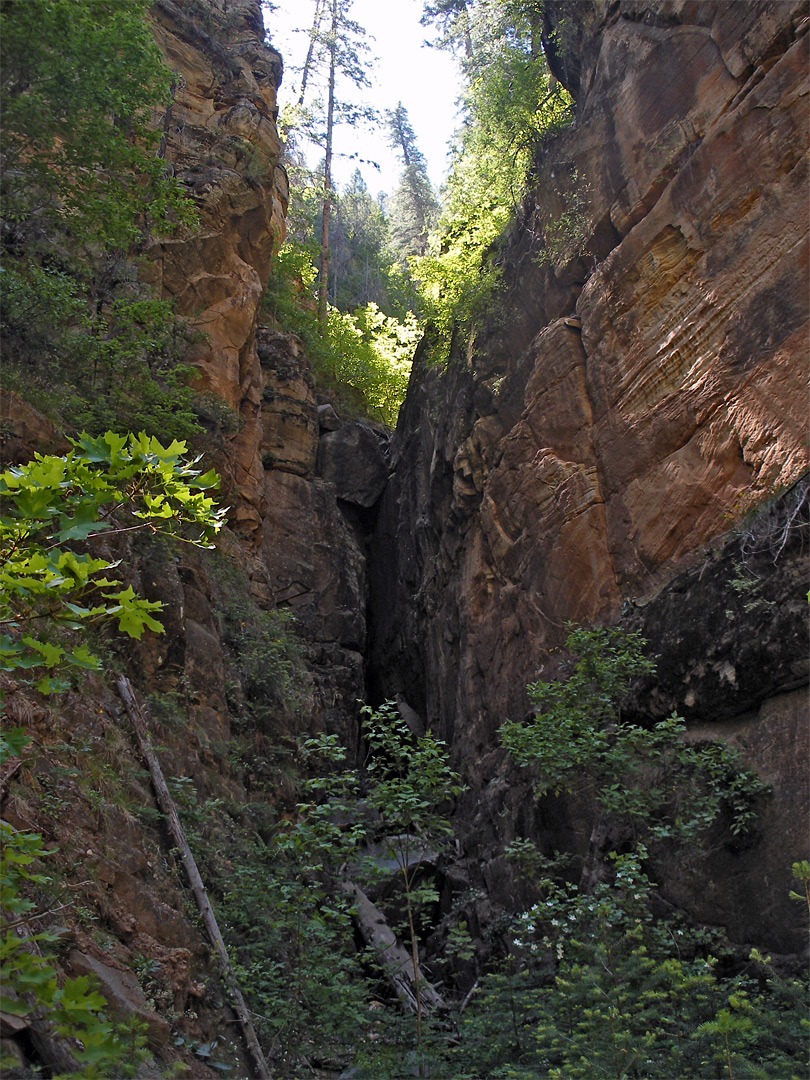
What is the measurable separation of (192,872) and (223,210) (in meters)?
16.0

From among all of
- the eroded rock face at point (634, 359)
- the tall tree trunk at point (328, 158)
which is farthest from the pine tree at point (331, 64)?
the eroded rock face at point (634, 359)

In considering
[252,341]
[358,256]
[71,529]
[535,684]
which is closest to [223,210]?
[252,341]

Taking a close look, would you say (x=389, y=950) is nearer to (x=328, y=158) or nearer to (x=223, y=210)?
(x=223, y=210)

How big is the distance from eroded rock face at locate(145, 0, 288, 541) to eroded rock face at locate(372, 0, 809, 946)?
554 cm

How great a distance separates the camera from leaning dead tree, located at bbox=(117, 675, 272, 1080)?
597 cm

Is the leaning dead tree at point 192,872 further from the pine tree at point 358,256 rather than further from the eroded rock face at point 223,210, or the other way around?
the pine tree at point 358,256

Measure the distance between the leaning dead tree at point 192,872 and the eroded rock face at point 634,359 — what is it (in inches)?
191

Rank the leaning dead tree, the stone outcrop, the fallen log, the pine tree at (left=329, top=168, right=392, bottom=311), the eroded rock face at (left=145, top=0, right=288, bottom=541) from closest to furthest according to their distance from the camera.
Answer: the leaning dead tree → the fallen log → the eroded rock face at (left=145, top=0, right=288, bottom=541) → the stone outcrop → the pine tree at (left=329, top=168, right=392, bottom=311)

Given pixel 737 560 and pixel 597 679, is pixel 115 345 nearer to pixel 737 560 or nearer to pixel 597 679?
pixel 597 679

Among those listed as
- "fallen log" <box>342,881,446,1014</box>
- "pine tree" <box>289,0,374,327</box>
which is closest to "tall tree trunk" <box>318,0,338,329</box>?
"pine tree" <box>289,0,374,327</box>

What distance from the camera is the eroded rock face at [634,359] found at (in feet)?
30.6

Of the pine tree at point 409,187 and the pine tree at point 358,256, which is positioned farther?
the pine tree at point 409,187

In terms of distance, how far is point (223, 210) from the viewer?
18.0m

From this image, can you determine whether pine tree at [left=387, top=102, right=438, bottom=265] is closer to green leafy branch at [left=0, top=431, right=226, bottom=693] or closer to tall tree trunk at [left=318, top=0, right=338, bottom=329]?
tall tree trunk at [left=318, top=0, right=338, bottom=329]
